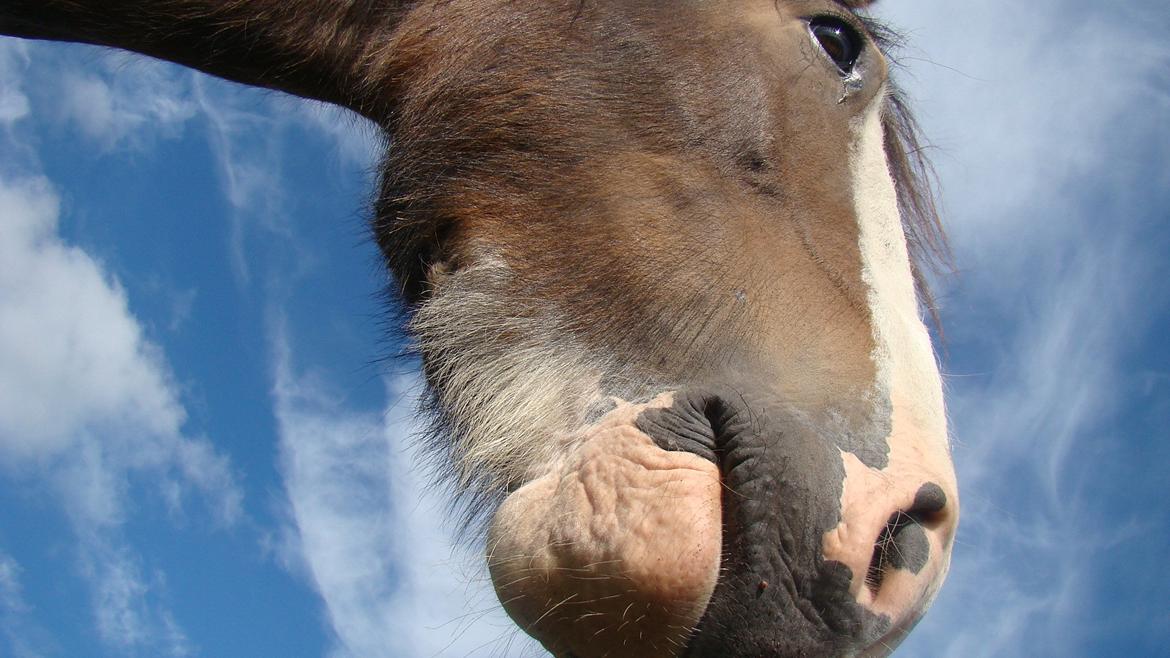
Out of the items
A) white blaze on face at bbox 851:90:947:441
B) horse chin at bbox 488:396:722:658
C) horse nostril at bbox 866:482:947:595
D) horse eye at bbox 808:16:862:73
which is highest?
horse eye at bbox 808:16:862:73

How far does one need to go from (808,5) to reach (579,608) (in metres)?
2.03

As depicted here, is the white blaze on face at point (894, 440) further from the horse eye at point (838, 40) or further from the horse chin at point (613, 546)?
the horse eye at point (838, 40)

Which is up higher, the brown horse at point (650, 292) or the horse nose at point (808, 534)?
the brown horse at point (650, 292)

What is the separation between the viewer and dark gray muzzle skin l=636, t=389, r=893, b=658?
1728mm

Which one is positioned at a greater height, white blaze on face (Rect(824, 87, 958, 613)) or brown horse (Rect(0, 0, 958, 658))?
brown horse (Rect(0, 0, 958, 658))

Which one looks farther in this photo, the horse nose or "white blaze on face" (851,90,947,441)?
"white blaze on face" (851,90,947,441)

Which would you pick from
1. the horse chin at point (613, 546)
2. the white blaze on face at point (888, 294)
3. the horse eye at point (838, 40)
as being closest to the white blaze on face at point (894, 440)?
the white blaze on face at point (888, 294)

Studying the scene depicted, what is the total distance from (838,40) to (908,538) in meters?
1.72

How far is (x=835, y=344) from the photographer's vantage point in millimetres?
2051

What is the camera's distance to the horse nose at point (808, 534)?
173 cm

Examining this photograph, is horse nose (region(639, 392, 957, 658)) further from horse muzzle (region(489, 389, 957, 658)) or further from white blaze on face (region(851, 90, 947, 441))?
white blaze on face (region(851, 90, 947, 441))

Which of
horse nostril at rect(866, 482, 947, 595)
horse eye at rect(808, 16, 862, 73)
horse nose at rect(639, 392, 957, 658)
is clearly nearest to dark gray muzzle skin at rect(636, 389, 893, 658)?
horse nose at rect(639, 392, 957, 658)

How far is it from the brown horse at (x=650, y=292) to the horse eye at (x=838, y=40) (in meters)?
0.01

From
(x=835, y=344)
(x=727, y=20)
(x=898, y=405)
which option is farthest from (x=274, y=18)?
(x=898, y=405)
